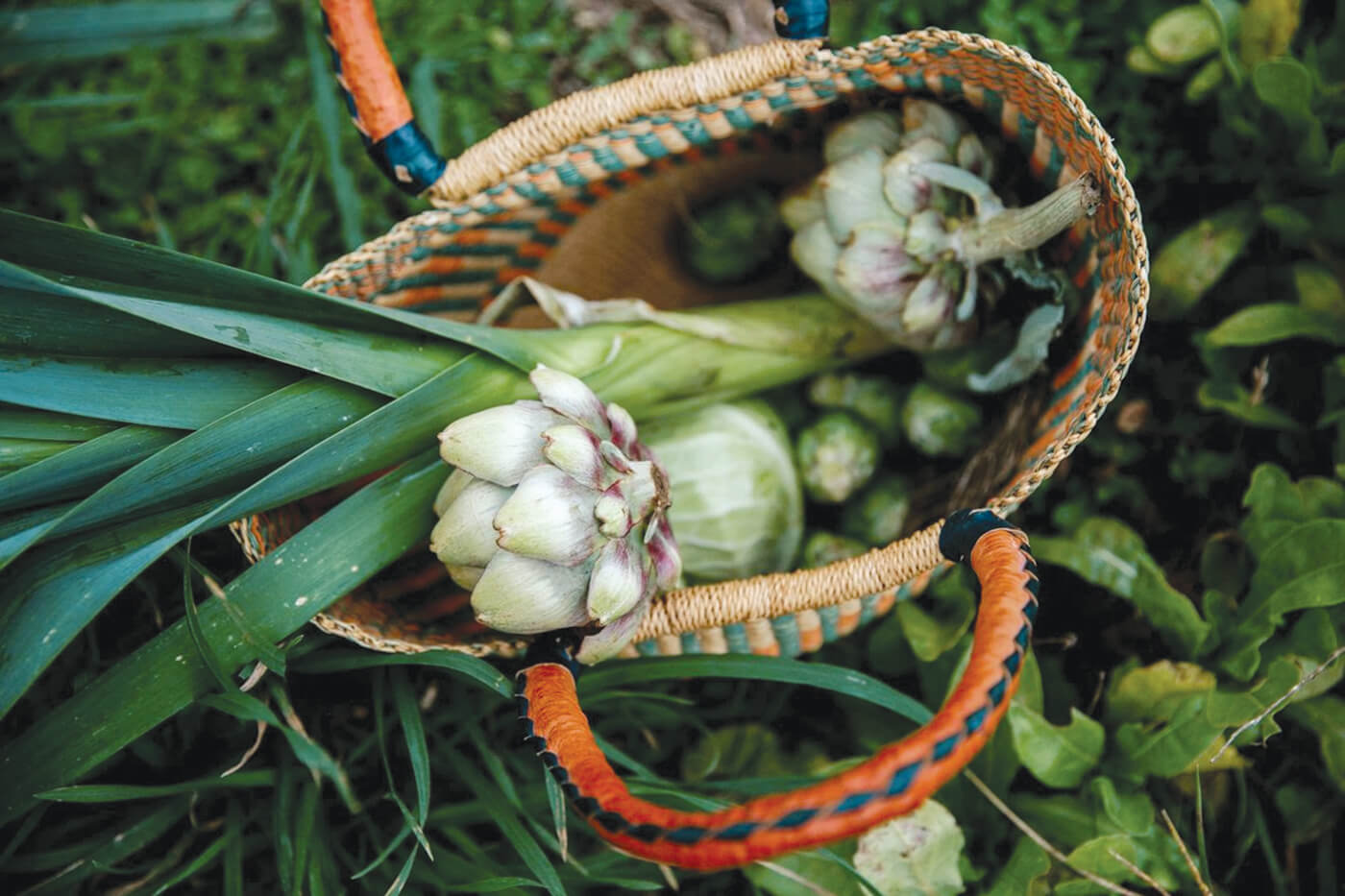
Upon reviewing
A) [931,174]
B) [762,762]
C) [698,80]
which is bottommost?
[762,762]

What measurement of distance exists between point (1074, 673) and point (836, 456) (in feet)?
1.51

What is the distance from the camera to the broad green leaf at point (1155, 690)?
1.17 m

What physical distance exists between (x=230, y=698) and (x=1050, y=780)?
0.94 meters

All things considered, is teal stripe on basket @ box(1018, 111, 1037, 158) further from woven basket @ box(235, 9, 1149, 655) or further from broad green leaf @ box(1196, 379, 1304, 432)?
broad green leaf @ box(1196, 379, 1304, 432)

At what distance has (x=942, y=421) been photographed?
1308 mm

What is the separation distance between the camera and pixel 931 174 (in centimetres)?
113

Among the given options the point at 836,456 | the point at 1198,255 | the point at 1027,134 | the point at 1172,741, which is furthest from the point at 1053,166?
the point at 1172,741

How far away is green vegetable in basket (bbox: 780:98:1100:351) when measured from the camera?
1141 mm

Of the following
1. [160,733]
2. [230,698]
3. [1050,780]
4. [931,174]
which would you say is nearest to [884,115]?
[931,174]

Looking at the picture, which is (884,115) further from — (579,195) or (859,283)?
(579,195)

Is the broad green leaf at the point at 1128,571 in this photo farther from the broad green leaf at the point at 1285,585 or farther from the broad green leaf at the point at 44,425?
the broad green leaf at the point at 44,425

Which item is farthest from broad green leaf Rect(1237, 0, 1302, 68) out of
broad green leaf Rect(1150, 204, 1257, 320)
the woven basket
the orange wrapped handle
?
the orange wrapped handle

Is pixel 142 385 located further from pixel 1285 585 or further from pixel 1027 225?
pixel 1285 585

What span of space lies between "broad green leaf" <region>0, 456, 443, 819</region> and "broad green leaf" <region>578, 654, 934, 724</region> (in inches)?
14.6
